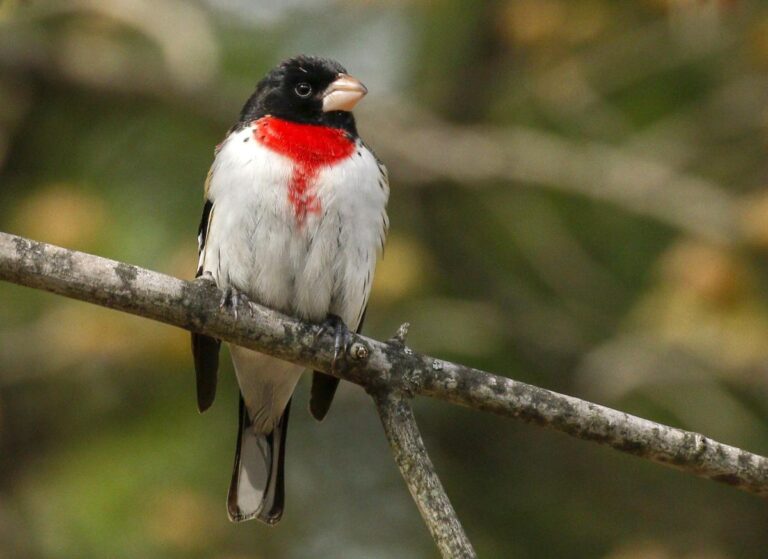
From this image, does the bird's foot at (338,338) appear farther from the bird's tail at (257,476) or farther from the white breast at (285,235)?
the bird's tail at (257,476)

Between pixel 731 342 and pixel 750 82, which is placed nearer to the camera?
pixel 731 342

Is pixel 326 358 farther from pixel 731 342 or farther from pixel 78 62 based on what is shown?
pixel 78 62

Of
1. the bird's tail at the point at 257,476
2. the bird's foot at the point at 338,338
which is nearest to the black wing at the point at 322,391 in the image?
the bird's tail at the point at 257,476

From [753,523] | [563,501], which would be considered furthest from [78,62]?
[753,523]

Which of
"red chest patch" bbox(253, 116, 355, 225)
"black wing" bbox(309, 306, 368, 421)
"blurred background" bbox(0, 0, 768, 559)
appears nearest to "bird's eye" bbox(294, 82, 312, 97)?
"red chest patch" bbox(253, 116, 355, 225)

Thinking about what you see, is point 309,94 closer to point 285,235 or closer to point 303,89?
point 303,89

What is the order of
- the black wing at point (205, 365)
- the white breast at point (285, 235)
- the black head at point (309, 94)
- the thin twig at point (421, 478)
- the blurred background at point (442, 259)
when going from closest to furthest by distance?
the thin twig at point (421, 478)
the white breast at point (285, 235)
the black wing at point (205, 365)
the black head at point (309, 94)
the blurred background at point (442, 259)
